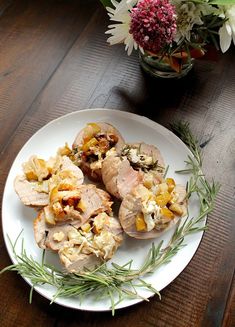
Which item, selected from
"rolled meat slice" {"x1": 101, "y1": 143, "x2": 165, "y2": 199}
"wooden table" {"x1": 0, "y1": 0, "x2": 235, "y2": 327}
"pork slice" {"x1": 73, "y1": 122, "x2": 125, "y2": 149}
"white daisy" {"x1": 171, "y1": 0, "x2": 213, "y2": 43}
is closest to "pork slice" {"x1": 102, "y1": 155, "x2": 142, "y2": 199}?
"rolled meat slice" {"x1": 101, "y1": 143, "x2": 165, "y2": 199}

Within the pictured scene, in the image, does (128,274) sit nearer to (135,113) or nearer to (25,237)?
(25,237)

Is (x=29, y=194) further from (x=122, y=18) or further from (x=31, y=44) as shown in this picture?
(x=31, y=44)

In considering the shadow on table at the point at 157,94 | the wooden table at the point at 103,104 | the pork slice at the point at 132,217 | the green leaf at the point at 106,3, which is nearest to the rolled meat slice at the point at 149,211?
the pork slice at the point at 132,217

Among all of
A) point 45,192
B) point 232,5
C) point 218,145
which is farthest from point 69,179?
point 232,5

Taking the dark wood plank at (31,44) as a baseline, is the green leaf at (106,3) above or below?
above

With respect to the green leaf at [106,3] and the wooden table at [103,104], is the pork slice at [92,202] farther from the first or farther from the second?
the green leaf at [106,3]

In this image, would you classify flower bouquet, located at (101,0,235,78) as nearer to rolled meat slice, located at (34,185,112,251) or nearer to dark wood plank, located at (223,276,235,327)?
rolled meat slice, located at (34,185,112,251)
